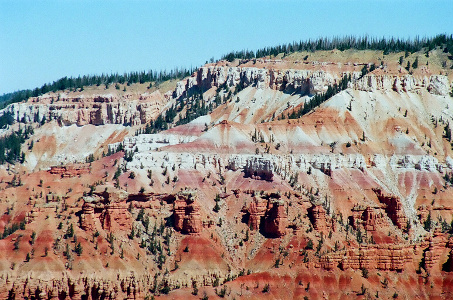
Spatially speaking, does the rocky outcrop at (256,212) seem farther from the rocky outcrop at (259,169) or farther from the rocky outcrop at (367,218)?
the rocky outcrop at (367,218)

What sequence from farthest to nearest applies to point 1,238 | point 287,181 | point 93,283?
point 287,181, point 1,238, point 93,283

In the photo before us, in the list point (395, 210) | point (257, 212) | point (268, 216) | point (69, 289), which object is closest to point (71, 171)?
point (257, 212)

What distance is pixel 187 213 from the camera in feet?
477

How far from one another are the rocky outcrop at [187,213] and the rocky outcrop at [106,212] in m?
7.31

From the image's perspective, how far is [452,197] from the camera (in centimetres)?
17075

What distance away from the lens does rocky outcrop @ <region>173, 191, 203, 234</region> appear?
14375cm

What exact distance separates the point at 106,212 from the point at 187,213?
1251 centimetres

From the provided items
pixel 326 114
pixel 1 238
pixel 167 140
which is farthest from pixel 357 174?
pixel 1 238

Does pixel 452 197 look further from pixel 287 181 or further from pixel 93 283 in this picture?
pixel 93 283

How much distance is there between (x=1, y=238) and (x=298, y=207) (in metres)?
39.7

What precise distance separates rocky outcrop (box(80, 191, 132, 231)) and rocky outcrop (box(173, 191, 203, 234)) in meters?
7.31

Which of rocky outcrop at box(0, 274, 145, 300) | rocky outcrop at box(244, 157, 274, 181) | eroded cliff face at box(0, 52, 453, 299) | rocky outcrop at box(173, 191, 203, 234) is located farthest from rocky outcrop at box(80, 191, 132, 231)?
rocky outcrop at box(244, 157, 274, 181)

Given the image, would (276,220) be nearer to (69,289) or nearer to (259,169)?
(259,169)

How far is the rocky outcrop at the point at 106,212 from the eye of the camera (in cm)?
13388
